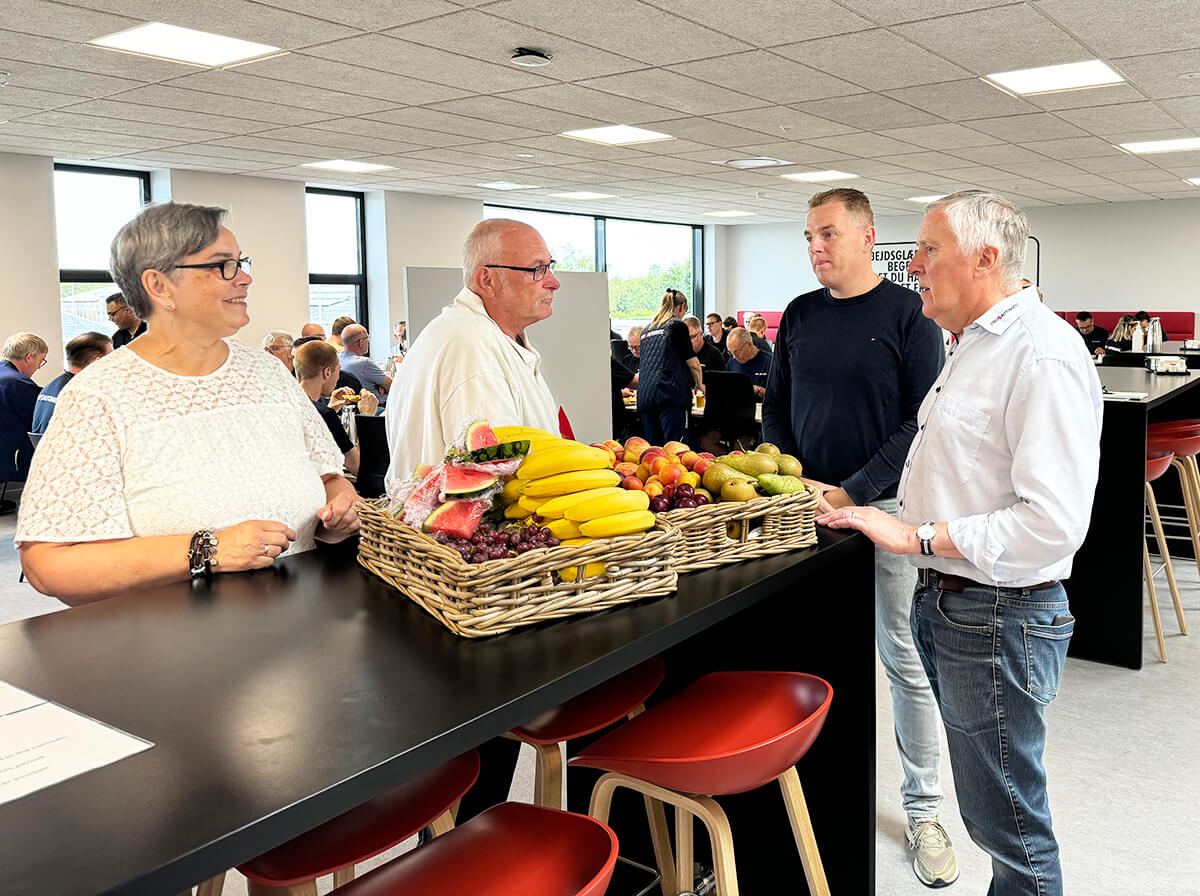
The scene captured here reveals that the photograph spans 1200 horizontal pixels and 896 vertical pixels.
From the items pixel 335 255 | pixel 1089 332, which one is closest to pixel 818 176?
pixel 1089 332

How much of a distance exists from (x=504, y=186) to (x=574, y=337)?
6.73 m

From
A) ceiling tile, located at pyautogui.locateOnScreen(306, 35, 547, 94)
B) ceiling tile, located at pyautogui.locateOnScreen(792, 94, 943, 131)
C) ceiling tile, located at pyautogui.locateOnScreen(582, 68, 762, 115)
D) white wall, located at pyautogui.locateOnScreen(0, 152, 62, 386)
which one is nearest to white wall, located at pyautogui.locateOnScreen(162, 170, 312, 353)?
white wall, located at pyautogui.locateOnScreen(0, 152, 62, 386)

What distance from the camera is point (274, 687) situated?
46.4 inches

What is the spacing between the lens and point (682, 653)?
225cm

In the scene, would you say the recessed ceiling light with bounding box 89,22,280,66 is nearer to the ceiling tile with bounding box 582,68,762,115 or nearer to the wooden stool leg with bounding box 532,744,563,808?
the ceiling tile with bounding box 582,68,762,115

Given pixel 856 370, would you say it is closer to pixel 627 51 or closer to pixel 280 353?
pixel 627 51

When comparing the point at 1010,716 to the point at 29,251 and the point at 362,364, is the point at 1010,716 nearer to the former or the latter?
the point at 362,364

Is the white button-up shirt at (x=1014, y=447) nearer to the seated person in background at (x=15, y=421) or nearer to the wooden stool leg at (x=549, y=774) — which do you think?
the wooden stool leg at (x=549, y=774)

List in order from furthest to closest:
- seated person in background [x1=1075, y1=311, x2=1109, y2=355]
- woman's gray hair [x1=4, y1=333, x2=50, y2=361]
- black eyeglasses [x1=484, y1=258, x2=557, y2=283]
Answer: seated person in background [x1=1075, y1=311, x2=1109, y2=355], woman's gray hair [x1=4, y1=333, x2=50, y2=361], black eyeglasses [x1=484, y1=258, x2=557, y2=283]

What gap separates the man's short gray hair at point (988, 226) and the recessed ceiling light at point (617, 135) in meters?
6.49

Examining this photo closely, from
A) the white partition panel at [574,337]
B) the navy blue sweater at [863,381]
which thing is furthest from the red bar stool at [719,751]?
the white partition panel at [574,337]

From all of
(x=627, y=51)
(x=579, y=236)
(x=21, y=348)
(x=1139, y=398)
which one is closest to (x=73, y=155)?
(x=21, y=348)

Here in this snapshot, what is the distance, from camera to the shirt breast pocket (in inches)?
70.4

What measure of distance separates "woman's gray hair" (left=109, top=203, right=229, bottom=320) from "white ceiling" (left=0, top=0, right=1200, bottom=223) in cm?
316
